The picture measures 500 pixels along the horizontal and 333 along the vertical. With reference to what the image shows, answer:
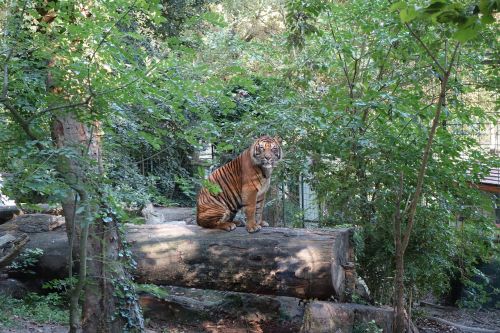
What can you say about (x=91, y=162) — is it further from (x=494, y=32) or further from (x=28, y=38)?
(x=494, y=32)

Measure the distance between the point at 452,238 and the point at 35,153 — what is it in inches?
211

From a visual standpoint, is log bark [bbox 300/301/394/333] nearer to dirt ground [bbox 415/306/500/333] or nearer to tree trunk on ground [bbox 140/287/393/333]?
tree trunk on ground [bbox 140/287/393/333]

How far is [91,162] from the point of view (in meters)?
3.57

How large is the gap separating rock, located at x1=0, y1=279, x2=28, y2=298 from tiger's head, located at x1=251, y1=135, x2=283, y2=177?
364 cm

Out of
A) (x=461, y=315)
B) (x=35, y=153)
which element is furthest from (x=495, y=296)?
(x=35, y=153)

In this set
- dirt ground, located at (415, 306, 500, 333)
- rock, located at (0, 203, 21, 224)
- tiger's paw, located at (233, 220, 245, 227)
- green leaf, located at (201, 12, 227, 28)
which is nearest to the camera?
green leaf, located at (201, 12, 227, 28)

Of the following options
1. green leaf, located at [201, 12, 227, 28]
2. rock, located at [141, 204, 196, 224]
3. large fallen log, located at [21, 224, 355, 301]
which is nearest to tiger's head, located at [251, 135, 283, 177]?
large fallen log, located at [21, 224, 355, 301]

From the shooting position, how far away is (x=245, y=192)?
653cm

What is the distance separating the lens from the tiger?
650 cm

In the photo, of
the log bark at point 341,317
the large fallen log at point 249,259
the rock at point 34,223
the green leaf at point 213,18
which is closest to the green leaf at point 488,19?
the green leaf at point 213,18

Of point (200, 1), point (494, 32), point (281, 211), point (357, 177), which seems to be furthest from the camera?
point (200, 1)

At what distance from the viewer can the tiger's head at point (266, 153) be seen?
6.51 meters

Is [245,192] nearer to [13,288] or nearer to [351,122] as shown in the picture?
[351,122]

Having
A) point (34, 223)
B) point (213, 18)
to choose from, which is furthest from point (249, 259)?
point (34, 223)
